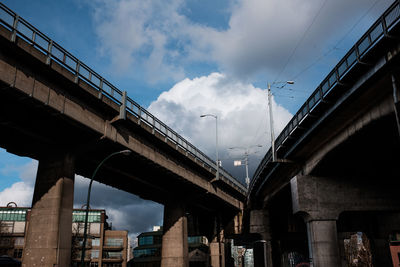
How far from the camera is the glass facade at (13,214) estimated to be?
318 ft

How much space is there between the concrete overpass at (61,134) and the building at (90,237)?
66.9 meters

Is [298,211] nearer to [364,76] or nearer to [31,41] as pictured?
[364,76]

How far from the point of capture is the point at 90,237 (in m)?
97.6

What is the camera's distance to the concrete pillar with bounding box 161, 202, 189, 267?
40875mm

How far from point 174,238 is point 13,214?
74.5 m

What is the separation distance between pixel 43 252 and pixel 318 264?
18.1 m

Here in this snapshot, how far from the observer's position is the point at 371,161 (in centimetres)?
2578

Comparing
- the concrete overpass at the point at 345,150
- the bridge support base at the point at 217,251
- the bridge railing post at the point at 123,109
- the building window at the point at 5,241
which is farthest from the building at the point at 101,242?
the bridge railing post at the point at 123,109

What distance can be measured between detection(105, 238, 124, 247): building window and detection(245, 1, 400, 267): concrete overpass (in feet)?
248

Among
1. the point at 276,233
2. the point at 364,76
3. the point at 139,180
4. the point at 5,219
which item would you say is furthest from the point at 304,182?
the point at 5,219

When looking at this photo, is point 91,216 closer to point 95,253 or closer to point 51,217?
point 95,253

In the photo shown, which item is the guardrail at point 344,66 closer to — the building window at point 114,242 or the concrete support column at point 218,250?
the concrete support column at point 218,250

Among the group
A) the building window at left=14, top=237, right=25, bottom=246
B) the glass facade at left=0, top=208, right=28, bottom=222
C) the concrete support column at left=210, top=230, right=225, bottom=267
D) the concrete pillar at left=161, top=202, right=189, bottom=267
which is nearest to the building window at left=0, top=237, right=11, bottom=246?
the building window at left=14, top=237, right=25, bottom=246

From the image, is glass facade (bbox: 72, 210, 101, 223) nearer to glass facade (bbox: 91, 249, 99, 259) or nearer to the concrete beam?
glass facade (bbox: 91, 249, 99, 259)
